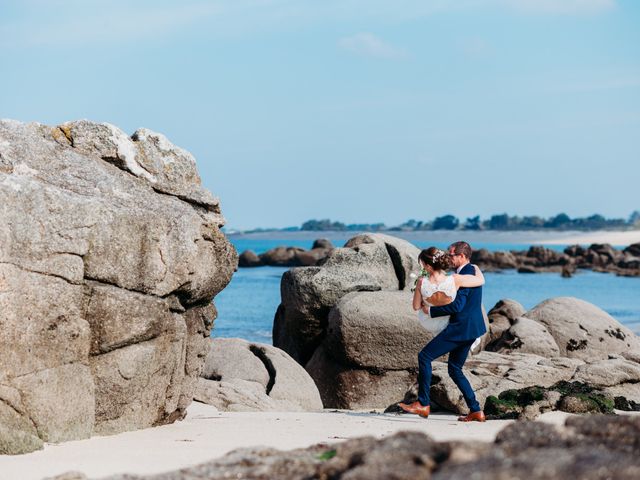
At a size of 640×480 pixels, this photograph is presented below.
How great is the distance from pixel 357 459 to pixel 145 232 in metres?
5.17

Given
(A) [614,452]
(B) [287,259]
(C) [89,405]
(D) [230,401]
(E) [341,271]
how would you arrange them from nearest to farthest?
(A) [614,452] < (C) [89,405] < (D) [230,401] < (E) [341,271] < (B) [287,259]

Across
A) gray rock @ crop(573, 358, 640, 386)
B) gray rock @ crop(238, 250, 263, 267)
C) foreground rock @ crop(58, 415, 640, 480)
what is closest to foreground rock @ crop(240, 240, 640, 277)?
gray rock @ crop(238, 250, 263, 267)

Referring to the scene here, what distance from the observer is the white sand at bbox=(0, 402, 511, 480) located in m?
8.30

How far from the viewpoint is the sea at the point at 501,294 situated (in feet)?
129

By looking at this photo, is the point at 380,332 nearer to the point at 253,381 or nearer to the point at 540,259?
the point at 253,381

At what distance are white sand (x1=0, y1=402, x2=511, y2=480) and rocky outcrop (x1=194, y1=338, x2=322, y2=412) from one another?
41.3 inches

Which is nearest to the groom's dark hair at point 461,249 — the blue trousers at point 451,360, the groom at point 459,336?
the groom at point 459,336

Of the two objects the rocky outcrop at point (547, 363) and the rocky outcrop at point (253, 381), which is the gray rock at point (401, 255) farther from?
the rocky outcrop at point (253, 381)

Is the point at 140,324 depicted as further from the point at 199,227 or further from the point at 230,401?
the point at 230,401

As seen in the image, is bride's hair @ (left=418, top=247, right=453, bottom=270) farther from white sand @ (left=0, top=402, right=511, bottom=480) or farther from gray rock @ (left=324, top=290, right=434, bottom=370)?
gray rock @ (left=324, top=290, right=434, bottom=370)

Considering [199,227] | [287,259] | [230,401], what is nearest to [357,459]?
[199,227]

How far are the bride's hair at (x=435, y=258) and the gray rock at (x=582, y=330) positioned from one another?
27.2 feet

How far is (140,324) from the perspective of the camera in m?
10.1

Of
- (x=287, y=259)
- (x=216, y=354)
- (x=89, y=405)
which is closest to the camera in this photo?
(x=89, y=405)
